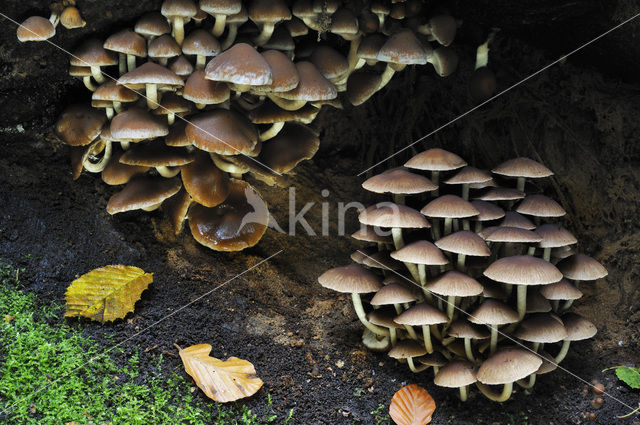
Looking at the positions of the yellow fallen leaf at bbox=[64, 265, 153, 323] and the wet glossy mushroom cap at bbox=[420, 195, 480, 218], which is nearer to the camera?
the wet glossy mushroom cap at bbox=[420, 195, 480, 218]

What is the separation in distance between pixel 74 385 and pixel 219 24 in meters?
1.76

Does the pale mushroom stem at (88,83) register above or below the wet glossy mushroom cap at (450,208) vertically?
above

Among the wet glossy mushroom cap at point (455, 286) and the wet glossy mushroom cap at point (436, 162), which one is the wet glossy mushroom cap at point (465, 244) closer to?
the wet glossy mushroom cap at point (455, 286)

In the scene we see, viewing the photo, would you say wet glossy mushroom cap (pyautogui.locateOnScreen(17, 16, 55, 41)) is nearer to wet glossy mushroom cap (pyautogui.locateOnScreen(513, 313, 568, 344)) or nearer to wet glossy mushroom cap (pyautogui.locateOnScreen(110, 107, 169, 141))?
wet glossy mushroom cap (pyautogui.locateOnScreen(110, 107, 169, 141))

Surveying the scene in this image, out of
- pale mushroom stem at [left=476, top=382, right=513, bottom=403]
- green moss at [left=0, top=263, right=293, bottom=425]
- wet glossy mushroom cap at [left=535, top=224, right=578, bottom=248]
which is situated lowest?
green moss at [left=0, top=263, right=293, bottom=425]

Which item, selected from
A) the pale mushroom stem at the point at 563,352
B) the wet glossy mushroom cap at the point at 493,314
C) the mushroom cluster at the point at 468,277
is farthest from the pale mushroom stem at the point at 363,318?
the pale mushroom stem at the point at 563,352

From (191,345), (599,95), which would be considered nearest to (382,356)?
(191,345)

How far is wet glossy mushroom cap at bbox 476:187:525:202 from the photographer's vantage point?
9.04 ft

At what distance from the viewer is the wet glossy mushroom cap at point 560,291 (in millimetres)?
2619

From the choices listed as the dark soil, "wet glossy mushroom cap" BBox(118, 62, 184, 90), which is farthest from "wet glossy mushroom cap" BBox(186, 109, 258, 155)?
the dark soil

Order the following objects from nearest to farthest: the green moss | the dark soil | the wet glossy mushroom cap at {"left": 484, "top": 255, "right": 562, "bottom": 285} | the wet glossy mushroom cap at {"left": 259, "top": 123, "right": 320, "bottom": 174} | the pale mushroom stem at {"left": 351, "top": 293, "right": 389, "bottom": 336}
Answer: the green moss
the wet glossy mushroom cap at {"left": 484, "top": 255, "right": 562, "bottom": 285}
the dark soil
the pale mushroom stem at {"left": 351, "top": 293, "right": 389, "bottom": 336}
the wet glossy mushroom cap at {"left": 259, "top": 123, "right": 320, "bottom": 174}

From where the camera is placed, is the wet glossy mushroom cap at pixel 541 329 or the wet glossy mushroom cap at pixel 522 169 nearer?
the wet glossy mushroom cap at pixel 541 329

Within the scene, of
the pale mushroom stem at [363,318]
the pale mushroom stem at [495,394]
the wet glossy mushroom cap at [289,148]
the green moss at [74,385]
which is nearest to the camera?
the green moss at [74,385]

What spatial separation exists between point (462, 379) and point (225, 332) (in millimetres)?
1196
